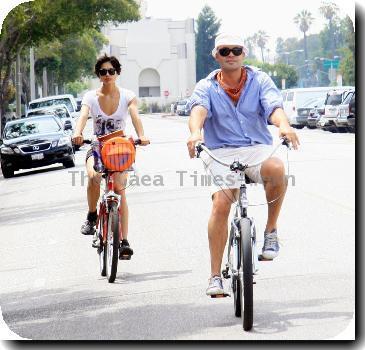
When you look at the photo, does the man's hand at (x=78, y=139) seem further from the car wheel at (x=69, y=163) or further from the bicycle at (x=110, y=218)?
the car wheel at (x=69, y=163)

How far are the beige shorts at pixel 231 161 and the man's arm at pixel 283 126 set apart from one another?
22 cm

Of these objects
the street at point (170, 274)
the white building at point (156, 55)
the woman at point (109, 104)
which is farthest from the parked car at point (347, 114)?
the white building at point (156, 55)

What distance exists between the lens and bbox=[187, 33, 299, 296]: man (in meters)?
7.04

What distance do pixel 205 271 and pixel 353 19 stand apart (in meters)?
2.89

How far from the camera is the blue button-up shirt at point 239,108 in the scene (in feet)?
23.1

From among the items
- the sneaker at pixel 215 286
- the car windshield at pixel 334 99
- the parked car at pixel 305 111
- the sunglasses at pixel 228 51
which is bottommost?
the parked car at pixel 305 111

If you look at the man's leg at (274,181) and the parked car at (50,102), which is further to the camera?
the parked car at (50,102)

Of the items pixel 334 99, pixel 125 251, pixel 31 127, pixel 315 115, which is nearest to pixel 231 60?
pixel 125 251

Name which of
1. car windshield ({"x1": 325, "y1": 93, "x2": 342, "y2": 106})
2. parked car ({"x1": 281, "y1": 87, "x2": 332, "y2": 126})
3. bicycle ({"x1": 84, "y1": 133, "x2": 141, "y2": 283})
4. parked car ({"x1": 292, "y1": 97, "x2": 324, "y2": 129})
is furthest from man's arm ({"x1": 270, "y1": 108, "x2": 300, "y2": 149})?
parked car ({"x1": 281, "y1": 87, "x2": 332, "y2": 126})

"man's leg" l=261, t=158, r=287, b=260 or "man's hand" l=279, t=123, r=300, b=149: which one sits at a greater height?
"man's hand" l=279, t=123, r=300, b=149

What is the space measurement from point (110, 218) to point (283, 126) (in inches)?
106

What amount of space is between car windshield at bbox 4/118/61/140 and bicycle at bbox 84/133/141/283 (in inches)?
707

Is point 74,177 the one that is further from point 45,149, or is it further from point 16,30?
point 16,30

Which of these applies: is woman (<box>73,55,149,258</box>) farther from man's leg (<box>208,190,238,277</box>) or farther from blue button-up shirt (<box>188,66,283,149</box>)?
blue button-up shirt (<box>188,66,283,149</box>)
